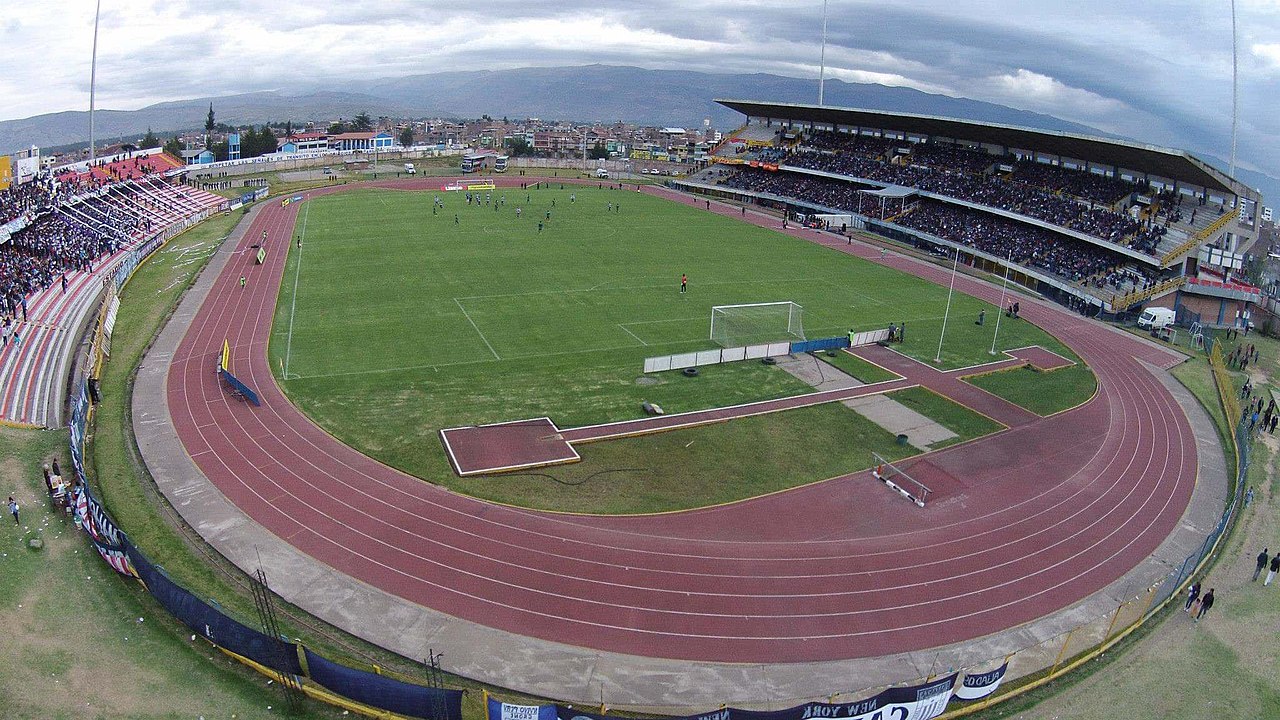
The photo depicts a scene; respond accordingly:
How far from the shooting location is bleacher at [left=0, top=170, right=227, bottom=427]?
2806 cm

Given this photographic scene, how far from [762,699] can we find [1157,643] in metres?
9.78

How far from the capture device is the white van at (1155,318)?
4394 centimetres

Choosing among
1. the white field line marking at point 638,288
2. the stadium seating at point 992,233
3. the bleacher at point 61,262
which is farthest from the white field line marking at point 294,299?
the stadium seating at point 992,233

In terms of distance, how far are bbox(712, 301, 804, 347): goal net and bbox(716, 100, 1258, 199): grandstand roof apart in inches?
1103

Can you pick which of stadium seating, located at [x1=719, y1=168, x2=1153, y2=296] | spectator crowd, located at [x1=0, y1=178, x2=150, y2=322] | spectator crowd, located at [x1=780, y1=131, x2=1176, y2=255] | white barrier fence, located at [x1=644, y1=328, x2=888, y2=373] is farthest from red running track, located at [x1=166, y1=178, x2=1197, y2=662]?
spectator crowd, located at [x1=780, y1=131, x2=1176, y2=255]

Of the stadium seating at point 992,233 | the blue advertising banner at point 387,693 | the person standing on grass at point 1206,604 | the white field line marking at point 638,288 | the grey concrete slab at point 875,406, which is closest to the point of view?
the blue advertising banner at point 387,693

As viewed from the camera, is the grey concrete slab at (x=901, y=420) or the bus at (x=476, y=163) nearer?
the grey concrete slab at (x=901, y=420)

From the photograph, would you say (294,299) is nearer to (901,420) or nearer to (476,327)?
(476,327)

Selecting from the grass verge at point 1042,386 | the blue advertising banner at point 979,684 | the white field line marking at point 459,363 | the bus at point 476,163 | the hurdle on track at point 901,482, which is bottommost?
the blue advertising banner at point 979,684

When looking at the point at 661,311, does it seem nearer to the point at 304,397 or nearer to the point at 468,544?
the point at 304,397

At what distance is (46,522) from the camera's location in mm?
19109

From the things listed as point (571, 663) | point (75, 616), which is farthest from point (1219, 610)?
point (75, 616)

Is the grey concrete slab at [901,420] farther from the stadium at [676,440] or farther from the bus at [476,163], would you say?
the bus at [476,163]

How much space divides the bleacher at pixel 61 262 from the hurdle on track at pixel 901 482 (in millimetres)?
27522
